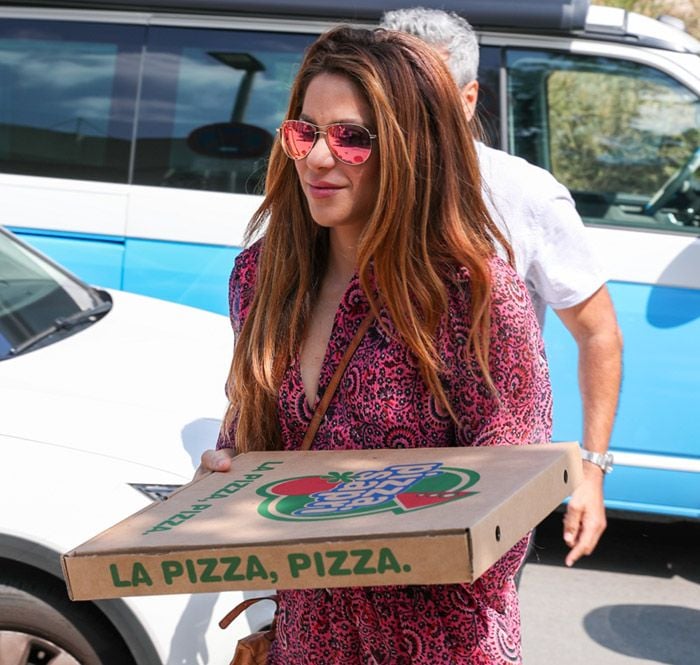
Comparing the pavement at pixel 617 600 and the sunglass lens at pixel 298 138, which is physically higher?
the sunglass lens at pixel 298 138

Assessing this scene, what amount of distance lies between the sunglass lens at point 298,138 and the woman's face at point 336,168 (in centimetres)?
1

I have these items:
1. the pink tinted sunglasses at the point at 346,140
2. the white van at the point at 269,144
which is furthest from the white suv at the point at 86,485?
the white van at the point at 269,144

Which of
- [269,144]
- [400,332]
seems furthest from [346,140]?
[269,144]

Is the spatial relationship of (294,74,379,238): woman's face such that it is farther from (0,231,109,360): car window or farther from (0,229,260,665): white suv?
(0,231,109,360): car window

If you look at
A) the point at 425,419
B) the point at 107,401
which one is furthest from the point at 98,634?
the point at 425,419

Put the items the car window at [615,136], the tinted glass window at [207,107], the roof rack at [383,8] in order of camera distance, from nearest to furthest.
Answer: the roof rack at [383,8] → the car window at [615,136] → the tinted glass window at [207,107]

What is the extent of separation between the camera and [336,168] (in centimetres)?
190

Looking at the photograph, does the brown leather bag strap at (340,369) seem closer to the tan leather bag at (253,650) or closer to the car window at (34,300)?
the tan leather bag at (253,650)

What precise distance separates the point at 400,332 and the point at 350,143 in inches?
12.1

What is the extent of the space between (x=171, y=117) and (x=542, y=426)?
3.47 metres

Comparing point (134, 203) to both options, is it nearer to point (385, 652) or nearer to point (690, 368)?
point (690, 368)

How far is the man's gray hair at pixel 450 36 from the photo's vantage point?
3209 millimetres

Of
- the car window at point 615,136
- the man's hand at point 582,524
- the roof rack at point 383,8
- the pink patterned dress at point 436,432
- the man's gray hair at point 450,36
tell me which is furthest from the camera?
the car window at point 615,136

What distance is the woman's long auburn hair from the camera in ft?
5.99
